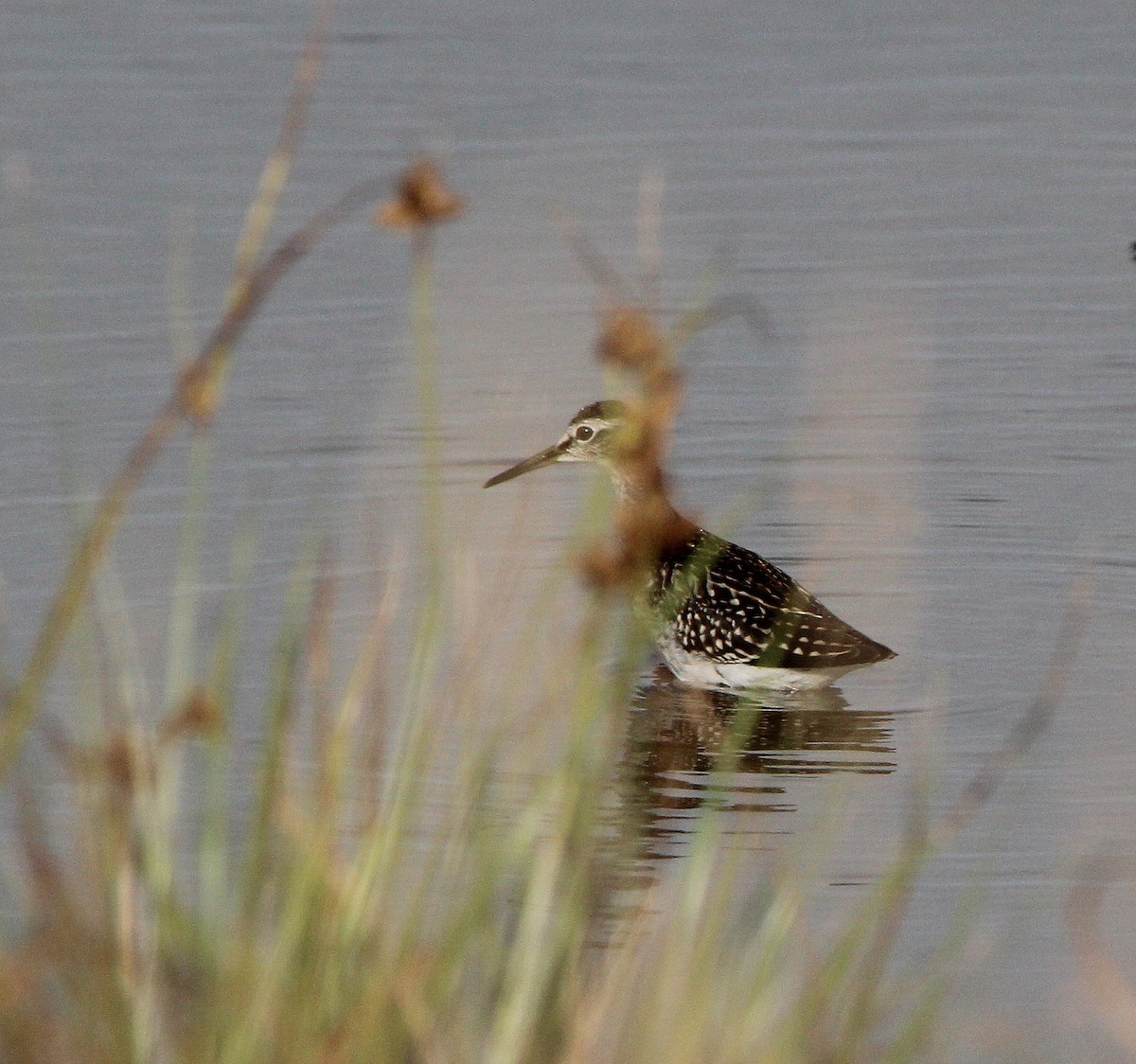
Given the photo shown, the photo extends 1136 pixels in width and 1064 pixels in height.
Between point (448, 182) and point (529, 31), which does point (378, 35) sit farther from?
point (448, 182)

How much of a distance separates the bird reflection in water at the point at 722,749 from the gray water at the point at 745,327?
0.04m

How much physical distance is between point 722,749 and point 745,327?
503cm

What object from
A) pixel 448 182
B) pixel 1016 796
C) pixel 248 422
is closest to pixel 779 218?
pixel 448 182

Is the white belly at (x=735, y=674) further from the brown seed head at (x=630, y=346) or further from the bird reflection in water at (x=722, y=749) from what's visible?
the brown seed head at (x=630, y=346)

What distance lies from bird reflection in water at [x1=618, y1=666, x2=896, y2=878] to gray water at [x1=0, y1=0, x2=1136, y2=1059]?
4 cm

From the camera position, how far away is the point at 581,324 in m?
11.2

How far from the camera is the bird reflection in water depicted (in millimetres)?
7339

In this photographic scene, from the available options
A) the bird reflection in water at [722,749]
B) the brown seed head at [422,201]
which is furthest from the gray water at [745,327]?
the brown seed head at [422,201]

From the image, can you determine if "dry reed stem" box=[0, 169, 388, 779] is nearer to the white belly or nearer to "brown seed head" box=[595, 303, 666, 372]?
"brown seed head" box=[595, 303, 666, 372]

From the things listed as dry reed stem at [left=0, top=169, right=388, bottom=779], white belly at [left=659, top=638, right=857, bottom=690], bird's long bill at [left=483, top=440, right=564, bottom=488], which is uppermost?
dry reed stem at [left=0, top=169, right=388, bottom=779]

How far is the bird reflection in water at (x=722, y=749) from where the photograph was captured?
24.1 feet

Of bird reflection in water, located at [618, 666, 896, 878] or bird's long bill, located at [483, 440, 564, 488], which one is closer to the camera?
bird reflection in water, located at [618, 666, 896, 878]

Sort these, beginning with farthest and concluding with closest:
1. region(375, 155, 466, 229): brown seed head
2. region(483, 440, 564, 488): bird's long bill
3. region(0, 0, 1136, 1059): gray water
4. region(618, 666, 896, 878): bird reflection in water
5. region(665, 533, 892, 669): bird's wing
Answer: region(483, 440, 564, 488): bird's long bill < region(665, 533, 892, 669): bird's wing < region(0, 0, 1136, 1059): gray water < region(618, 666, 896, 878): bird reflection in water < region(375, 155, 466, 229): brown seed head

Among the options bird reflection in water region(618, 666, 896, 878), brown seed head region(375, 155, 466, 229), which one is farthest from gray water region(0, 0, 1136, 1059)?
brown seed head region(375, 155, 466, 229)
